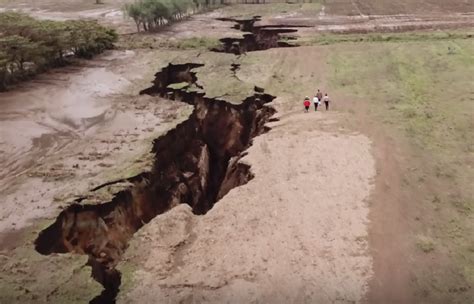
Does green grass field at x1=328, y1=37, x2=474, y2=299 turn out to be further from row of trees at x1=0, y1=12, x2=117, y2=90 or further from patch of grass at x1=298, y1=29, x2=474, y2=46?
row of trees at x1=0, y1=12, x2=117, y2=90

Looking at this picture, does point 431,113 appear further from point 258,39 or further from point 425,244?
point 258,39

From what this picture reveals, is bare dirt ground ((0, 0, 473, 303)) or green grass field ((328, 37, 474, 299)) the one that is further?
green grass field ((328, 37, 474, 299))

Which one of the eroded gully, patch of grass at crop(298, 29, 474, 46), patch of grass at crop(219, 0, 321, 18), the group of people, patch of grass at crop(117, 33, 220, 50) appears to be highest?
patch of grass at crop(219, 0, 321, 18)

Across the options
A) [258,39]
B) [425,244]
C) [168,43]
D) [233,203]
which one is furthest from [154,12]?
[425,244]

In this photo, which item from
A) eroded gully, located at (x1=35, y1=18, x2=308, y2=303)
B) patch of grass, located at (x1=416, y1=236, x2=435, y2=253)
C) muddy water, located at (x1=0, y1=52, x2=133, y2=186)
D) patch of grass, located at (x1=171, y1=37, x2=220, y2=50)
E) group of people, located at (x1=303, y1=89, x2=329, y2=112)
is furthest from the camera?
patch of grass, located at (x1=171, y1=37, x2=220, y2=50)

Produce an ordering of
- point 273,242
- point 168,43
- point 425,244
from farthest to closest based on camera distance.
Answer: point 168,43 → point 273,242 → point 425,244

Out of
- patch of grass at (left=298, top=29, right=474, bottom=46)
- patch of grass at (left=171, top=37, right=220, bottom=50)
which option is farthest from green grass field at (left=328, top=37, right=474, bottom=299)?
patch of grass at (left=171, top=37, right=220, bottom=50)

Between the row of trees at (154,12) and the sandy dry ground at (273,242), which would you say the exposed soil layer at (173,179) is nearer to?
the sandy dry ground at (273,242)
